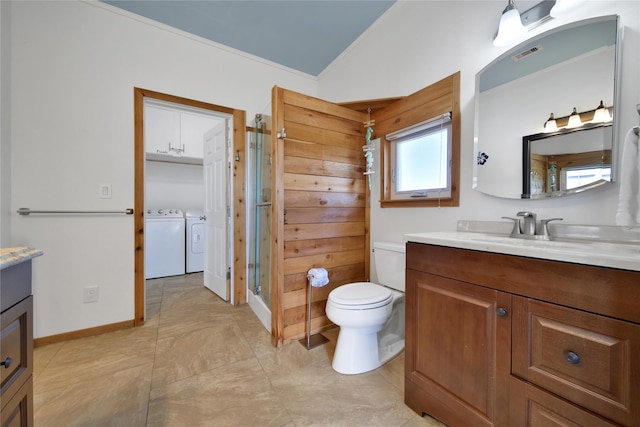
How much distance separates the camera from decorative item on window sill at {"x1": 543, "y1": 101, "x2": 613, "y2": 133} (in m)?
0.99

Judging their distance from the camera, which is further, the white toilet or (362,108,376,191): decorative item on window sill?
(362,108,376,191): decorative item on window sill

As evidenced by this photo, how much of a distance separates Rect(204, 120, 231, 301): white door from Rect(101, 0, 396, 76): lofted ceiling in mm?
816

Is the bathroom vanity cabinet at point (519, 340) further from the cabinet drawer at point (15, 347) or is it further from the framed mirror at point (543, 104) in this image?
the cabinet drawer at point (15, 347)

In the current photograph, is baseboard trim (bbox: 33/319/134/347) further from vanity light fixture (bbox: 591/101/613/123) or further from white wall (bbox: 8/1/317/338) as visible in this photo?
vanity light fixture (bbox: 591/101/613/123)

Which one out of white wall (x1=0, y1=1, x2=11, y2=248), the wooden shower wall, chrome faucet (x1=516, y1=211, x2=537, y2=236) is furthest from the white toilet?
white wall (x1=0, y1=1, x2=11, y2=248)

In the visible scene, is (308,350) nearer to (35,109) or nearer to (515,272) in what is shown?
(515,272)

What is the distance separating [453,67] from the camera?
1.51m

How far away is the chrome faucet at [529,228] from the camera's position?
1.10 meters

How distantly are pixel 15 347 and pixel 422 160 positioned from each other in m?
2.09

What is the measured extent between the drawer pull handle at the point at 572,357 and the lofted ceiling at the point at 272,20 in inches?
93.9

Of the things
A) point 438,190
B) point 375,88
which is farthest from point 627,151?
point 375,88

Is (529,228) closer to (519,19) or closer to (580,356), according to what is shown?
(580,356)

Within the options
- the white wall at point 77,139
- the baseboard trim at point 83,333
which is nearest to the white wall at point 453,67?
the white wall at point 77,139

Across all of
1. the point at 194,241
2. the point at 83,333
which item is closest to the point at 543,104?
the point at 83,333
